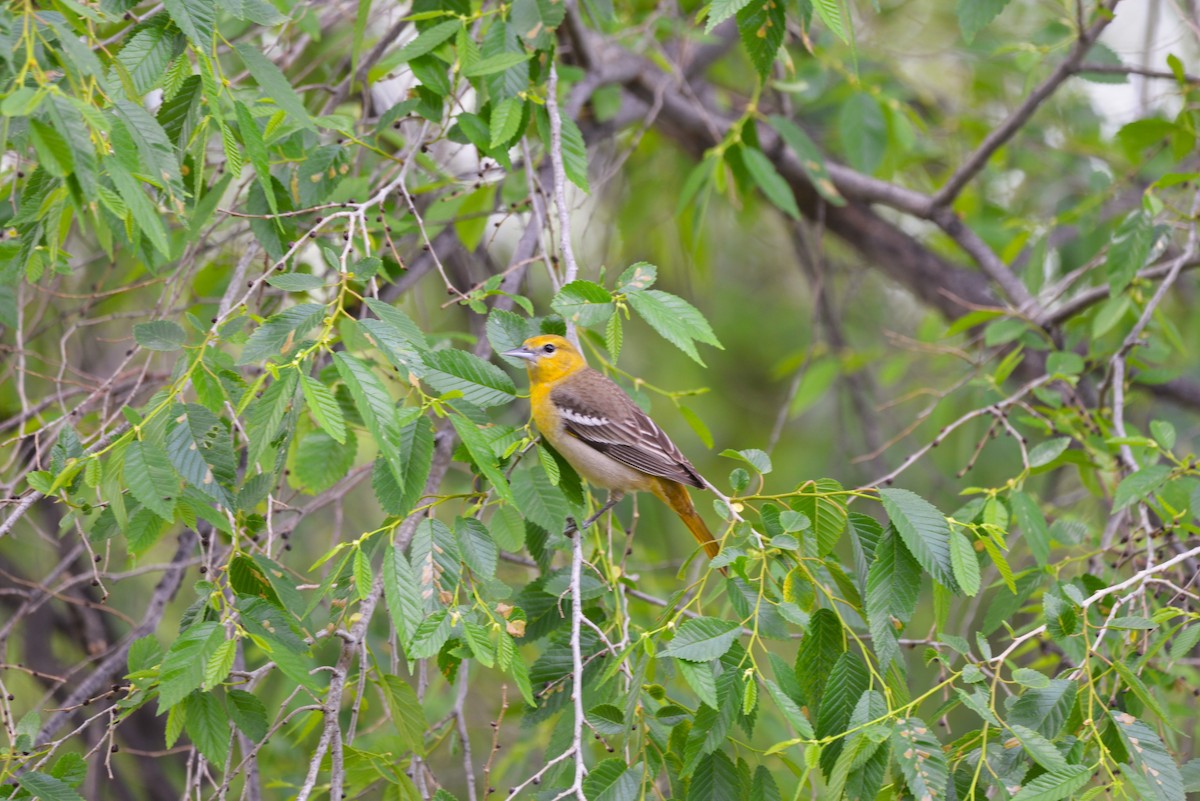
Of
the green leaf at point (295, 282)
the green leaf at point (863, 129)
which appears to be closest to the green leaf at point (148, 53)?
the green leaf at point (295, 282)

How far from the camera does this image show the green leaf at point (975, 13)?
3604mm

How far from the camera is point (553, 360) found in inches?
155

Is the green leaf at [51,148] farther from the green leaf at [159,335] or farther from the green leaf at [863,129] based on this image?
the green leaf at [863,129]

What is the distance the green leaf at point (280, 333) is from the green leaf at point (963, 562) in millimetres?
1473

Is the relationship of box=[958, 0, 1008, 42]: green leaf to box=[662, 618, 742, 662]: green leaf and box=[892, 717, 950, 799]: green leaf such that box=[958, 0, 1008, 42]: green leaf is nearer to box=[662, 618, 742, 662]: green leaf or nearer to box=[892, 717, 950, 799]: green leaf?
box=[662, 618, 742, 662]: green leaf

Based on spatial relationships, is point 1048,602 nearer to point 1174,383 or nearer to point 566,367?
point 566,367

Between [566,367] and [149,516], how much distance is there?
1921 millimetres

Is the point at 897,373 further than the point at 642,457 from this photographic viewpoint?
Yes

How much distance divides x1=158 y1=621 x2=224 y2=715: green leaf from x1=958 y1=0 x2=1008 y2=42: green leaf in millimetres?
3129

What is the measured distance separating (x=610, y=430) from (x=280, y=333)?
196 centimetres

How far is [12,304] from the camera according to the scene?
10.1ft

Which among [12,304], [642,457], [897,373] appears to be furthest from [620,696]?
[897,373]

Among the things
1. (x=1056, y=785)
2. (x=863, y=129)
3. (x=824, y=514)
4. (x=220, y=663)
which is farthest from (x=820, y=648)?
(x=863, y=129)

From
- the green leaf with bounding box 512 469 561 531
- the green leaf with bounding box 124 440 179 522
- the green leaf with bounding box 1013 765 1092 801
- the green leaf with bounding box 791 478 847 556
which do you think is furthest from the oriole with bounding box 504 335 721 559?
the green leaf with bounding box 1013 765 1092 801
